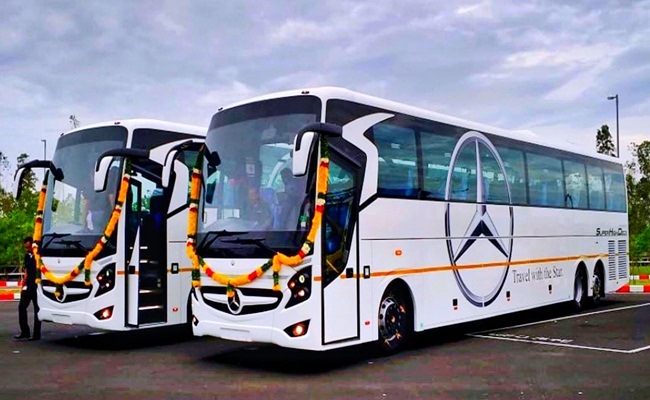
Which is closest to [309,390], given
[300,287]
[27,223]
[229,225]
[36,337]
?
[300,287]

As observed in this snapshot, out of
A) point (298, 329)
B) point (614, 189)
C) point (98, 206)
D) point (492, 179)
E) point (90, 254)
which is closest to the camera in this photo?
point (298, 329)

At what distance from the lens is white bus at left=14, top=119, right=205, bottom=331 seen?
36.4ft

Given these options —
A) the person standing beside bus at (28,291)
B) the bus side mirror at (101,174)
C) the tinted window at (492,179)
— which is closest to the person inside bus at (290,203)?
the bus side mirror at (101,174)

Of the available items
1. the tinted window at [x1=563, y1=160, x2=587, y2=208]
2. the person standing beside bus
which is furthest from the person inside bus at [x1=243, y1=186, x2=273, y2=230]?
the tinted window at [x1=563, y1=160, x2=587, y2=208]

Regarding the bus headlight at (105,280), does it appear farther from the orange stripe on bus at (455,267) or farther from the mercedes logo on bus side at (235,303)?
the orange stripe on bus at (455,267)

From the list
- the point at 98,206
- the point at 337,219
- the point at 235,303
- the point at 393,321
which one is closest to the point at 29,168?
the point at 98,206

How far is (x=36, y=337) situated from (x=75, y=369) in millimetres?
3406

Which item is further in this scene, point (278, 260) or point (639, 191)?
point (639, 191)

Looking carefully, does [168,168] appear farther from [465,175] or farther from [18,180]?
[465,175]

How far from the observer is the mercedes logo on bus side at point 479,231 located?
12.0m

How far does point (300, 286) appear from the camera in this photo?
8.94 meters

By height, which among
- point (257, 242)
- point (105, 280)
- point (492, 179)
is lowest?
point (105, 280)

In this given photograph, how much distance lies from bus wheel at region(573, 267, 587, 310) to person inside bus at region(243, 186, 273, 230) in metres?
9.93

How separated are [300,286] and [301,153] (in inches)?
65.6
